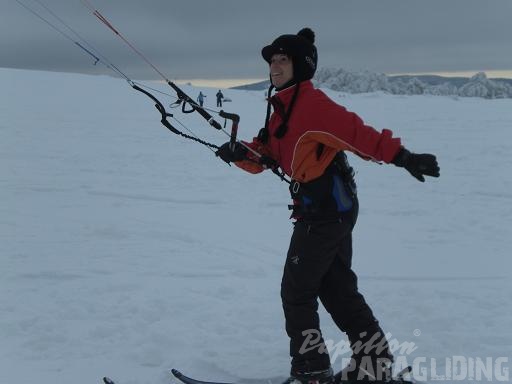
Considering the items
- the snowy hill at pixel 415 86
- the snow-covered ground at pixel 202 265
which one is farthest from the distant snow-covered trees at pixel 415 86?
the snow-covered ground at pixel 202 265

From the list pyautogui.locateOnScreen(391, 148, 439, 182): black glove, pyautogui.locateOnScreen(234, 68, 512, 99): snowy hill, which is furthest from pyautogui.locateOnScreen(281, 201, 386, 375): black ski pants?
pyautogui.locateOnScreen(234, 68, 512, 99): snowy hill

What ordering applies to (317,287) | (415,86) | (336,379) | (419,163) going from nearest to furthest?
(419,163) < (317,287) < (336,379) < (415,86)

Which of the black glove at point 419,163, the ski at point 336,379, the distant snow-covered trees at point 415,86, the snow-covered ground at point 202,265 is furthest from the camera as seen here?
the distant snow-covered trees at point 415,86

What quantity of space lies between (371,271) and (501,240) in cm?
225

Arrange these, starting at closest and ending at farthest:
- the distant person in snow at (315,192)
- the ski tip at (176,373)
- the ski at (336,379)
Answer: the distant person in snow at (315,192) → the ski at (336,379) → the ski tip at (176,373)

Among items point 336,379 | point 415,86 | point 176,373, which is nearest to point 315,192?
point 336,379

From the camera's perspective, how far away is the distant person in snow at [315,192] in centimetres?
299

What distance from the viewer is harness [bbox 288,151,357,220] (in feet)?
10.5

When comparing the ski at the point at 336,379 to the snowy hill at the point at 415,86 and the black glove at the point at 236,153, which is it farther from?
the snowy hill at the point at 415,86

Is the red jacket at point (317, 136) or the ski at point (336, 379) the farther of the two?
the ski at point (336, 379)

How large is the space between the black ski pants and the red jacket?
370mm

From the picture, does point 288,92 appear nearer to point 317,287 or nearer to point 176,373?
point 317,287

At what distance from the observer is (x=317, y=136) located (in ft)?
9.84

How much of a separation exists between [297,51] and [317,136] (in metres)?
0.57
